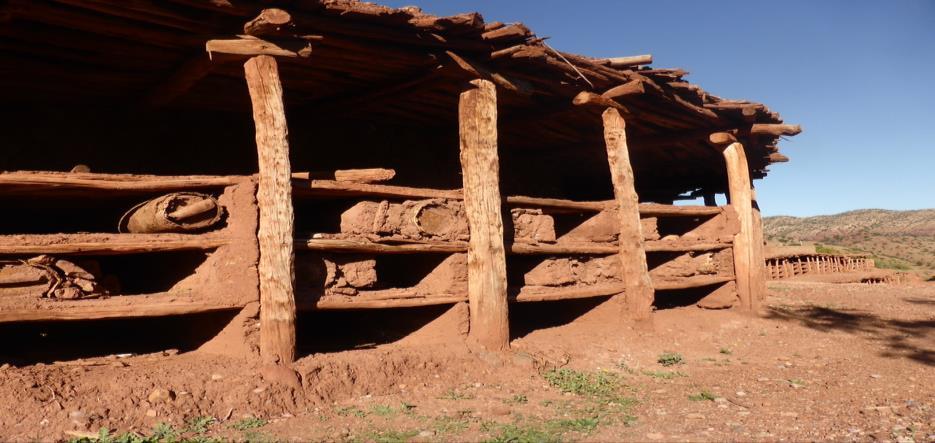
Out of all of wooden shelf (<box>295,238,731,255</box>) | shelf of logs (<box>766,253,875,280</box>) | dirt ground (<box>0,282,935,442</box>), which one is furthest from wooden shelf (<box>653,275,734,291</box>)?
shelf of logs (<box>766,253,875,280</box>)

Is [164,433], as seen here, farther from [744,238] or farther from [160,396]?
[744,238]

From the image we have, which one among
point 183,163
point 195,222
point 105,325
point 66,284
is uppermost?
point 183,163

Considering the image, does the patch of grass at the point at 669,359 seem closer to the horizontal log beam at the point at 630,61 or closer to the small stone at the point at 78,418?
the horizontal log beam at the point at 630,61

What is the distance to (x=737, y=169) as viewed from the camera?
384 inches

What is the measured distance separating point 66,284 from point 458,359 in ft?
9.37

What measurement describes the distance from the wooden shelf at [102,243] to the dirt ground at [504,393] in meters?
0.72

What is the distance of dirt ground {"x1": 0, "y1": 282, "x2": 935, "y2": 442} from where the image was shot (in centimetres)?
394

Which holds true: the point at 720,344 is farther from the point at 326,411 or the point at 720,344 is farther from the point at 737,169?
the point at 326,411

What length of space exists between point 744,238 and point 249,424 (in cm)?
741

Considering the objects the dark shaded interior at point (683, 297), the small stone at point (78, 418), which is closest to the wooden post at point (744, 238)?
the dark shaded interior at point (683, 297)

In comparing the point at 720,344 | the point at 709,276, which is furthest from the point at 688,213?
the point at 720,344

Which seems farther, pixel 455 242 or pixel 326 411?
pixel 455 242

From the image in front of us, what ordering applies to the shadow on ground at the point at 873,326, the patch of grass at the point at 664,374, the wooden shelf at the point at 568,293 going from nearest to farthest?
1. the patch of grass at the point at 664,374
2. the wooden shelf at the point at 568,293
3. the shadow on ground at the point at 873,326

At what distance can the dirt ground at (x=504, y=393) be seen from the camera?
394cm
